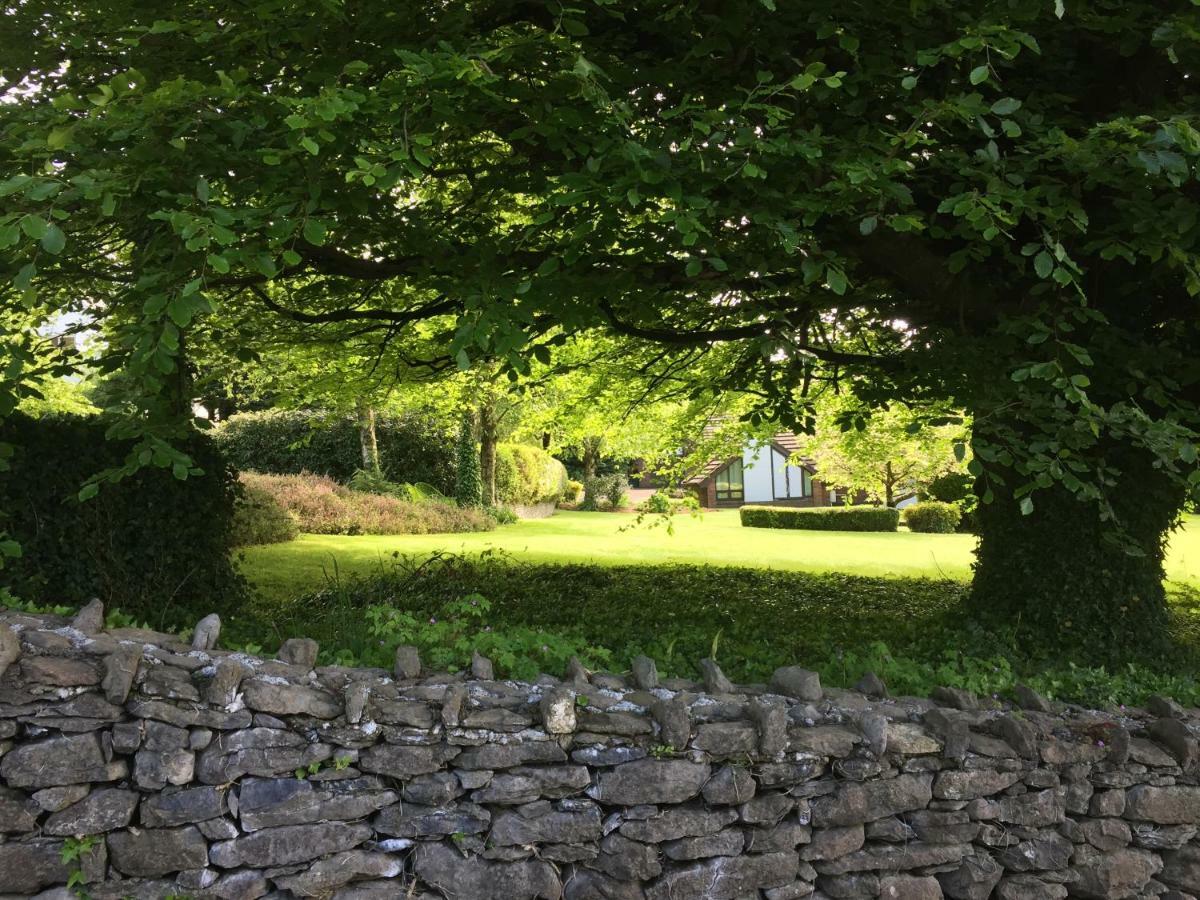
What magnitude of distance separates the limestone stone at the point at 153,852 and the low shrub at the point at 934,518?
2392 centimetres

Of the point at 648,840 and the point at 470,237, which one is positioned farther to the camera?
the point at 470,237

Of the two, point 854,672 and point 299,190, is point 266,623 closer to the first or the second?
point 299,190

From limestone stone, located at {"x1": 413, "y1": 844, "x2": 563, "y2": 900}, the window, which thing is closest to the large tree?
limestone stone, located at {"x1": 413, "y1": 844, "x2": 563, "y2": 900}

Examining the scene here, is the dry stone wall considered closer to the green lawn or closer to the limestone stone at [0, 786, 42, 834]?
the limestone stone at [0, 786, 42, 834]

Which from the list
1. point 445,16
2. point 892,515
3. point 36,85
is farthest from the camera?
point 892,515

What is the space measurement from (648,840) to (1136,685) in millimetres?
3077

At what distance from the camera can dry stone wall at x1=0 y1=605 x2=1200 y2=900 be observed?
303 cm

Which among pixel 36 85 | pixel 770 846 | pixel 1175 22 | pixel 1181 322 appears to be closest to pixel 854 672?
pixel 770 846

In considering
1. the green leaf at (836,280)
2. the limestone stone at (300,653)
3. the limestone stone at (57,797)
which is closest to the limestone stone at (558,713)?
the limestone stone at (300,653)

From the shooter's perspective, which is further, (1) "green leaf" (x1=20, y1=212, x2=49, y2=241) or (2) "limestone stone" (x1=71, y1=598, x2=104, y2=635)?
Result: (2) "limestone stone" (x1=71, y1=598, x2=104, y2=635)

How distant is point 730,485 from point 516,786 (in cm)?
3615

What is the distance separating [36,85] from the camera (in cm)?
579

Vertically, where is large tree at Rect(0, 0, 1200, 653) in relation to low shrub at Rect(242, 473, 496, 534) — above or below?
above

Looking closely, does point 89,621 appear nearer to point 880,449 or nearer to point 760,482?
point 880,449
